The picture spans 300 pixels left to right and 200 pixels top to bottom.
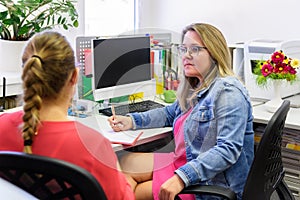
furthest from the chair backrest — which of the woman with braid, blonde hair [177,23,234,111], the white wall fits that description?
the white wall

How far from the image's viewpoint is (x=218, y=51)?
174 cm

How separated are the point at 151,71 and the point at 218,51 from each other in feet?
2.87

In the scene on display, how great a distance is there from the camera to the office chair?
1331 mm

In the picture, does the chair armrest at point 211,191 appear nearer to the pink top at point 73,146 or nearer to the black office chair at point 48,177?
the pink top at point 73,146

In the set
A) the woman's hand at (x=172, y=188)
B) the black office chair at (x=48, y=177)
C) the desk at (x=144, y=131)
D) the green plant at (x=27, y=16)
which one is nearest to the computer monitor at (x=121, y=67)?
the desk at (x=144, y=131)

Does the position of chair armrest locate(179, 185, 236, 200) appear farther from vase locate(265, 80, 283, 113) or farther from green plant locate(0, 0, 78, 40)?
green plant locate(0, 0, 78, 40)

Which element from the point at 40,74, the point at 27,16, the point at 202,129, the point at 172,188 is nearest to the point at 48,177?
the point at 40,74

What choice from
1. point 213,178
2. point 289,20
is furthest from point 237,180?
point 289,20

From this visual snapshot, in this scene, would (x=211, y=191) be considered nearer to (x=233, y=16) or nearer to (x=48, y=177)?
(x=48, y=177)

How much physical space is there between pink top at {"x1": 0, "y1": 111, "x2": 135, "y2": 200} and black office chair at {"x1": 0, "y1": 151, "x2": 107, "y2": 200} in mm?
160

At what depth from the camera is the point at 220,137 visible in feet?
5.15

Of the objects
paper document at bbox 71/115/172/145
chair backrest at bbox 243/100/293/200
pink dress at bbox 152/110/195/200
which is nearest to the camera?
chair backrest at bbox 243/100/293/200

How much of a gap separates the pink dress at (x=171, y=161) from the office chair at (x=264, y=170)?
0.87 feet

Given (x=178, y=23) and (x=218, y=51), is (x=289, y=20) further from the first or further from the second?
(x=218, y=51)
